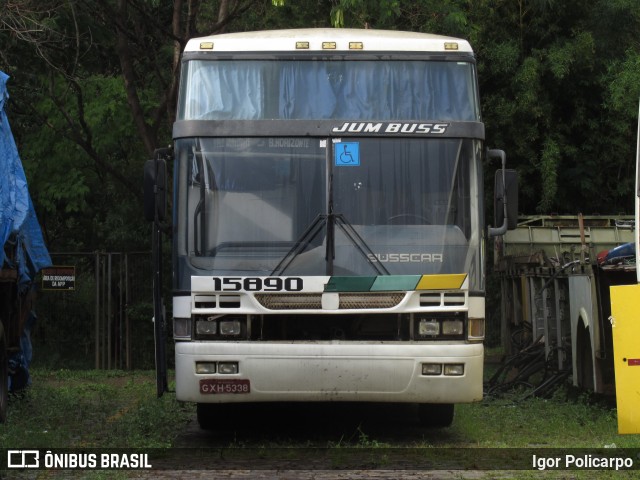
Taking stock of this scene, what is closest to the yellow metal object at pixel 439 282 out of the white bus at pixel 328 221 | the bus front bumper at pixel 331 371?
the white bus at pixel 328 221

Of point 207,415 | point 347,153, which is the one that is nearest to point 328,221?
point 347,153

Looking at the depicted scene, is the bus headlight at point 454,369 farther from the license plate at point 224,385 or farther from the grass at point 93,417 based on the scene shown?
the grass at point 93,417

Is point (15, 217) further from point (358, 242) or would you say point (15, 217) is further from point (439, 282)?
point (439, 282)

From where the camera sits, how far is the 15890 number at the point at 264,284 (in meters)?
9.48

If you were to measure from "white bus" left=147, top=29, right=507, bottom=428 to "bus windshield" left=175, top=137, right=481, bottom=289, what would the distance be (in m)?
0.01

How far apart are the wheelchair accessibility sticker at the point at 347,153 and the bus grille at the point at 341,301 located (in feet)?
4.01

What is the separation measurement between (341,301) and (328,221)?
743mm

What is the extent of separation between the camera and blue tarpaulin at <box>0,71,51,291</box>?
1056 cm

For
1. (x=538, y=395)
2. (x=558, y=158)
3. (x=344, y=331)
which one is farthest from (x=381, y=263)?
(x=558, y=158)

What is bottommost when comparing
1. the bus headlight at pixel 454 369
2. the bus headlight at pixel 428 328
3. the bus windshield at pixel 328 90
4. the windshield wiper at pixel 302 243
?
the bus headlight at pixel 454 369

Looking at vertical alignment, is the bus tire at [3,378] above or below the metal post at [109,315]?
above

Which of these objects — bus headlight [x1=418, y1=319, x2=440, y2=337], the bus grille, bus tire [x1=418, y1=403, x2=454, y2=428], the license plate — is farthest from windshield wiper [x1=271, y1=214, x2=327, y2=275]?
bus tire [x1=418, y1=403, x2=454, y2=428]

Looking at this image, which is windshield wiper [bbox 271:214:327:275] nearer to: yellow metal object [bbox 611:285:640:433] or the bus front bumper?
the bus front bumper

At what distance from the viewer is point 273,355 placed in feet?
31.1
